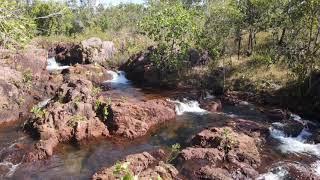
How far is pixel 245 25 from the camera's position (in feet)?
131

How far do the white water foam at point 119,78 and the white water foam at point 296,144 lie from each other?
2114 cm

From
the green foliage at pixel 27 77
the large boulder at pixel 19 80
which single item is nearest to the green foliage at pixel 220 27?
the large boulder at pixel 19 80

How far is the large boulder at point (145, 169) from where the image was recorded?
1747 centimetres

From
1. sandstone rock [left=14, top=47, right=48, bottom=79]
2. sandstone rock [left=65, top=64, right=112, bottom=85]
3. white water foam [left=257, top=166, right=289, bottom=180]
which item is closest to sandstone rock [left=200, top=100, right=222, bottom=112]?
white water foam [left=257, top=166, right=289, bottom=180]

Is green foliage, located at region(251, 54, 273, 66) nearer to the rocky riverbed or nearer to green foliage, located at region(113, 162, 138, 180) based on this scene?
the rocky riverbed

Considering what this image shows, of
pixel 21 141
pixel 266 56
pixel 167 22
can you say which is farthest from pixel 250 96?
pixel 21 141

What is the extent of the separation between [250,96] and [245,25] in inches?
339

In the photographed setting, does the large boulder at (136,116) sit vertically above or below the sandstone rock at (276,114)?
above

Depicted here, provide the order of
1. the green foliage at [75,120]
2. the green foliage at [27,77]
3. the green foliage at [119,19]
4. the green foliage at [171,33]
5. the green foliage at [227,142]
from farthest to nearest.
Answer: the green foliage at [119,19] → the green foliage at [171,33] → the green foliage at [27,77] → the green foliage at [75,120] → the green foliage at [227,142]

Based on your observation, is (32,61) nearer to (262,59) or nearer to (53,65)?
(53,65)

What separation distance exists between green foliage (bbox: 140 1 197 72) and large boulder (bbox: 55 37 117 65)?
10.7 metres

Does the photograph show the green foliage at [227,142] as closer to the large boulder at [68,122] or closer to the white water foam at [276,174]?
the white water foam at [276,174]

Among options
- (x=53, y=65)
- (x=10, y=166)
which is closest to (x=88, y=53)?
(x=53, y=65)

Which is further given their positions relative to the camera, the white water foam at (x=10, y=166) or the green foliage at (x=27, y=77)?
the green foliage at (x=27, y=77)
